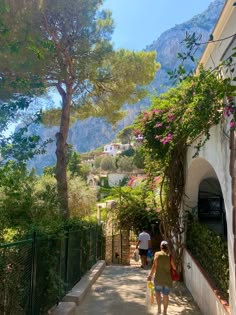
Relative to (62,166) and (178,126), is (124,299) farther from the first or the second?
(62,166)

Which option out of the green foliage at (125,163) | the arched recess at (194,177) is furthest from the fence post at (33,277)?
the green foliage at (125,163)

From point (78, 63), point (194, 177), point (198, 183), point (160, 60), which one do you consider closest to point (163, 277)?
point (194, 177)

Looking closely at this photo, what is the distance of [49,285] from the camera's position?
5.54 metres

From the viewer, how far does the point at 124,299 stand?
7.82 meters

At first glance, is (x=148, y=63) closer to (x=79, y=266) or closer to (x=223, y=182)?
(x=79, y=266)

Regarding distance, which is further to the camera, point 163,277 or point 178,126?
point 163,277

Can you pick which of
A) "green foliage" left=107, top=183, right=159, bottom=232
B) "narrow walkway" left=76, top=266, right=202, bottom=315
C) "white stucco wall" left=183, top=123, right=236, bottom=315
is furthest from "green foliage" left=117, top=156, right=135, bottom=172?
"white stucco wall" left=183, top=123, right=236, bottom=315

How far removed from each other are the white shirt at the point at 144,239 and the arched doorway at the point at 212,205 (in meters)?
3.11

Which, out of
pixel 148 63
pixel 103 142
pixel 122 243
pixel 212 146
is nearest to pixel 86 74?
pixel 148 63

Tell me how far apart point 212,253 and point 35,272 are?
9.97 ft

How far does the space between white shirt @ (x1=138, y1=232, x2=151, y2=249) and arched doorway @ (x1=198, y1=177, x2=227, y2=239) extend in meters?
3.11

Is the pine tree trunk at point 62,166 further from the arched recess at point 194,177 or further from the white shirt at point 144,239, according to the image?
the arched recess at point 194,177

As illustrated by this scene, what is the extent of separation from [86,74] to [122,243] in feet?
25.1

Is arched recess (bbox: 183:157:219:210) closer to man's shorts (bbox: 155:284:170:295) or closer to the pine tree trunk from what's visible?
man's shorts (bbox: 155:284:170:295)
